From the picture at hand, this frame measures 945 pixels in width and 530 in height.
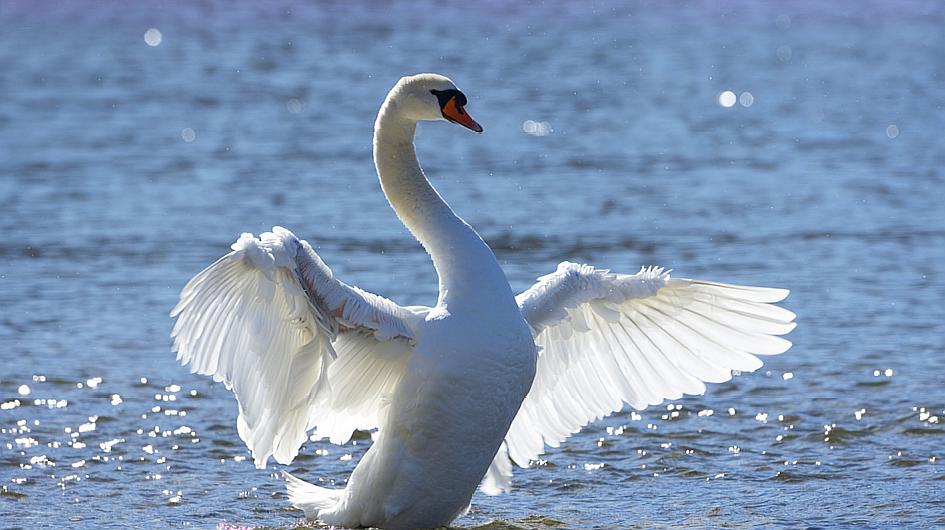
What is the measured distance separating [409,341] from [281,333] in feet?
1.79

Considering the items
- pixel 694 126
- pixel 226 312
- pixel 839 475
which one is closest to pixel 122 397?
pixel 226 312

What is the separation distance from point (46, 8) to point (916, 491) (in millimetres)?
38164

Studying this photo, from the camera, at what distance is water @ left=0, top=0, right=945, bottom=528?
8.05 metres

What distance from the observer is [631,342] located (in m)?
7.81

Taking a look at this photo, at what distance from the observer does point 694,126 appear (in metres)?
20.5

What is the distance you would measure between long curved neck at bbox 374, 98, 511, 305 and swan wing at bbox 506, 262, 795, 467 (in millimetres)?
784

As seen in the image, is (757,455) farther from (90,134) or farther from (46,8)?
(46,8)

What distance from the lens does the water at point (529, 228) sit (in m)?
8.05

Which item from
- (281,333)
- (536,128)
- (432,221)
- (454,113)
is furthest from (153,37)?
(281,333)

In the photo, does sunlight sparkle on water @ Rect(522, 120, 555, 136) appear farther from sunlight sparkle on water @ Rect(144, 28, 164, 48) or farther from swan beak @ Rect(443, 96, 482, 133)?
sunlight sparkle on water @ Rect(144, 28, 164, 48)

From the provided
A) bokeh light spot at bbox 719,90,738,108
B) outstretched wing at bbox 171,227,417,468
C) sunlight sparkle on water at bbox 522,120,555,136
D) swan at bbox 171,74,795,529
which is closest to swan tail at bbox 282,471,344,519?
swan at bbox 171,74,795,529

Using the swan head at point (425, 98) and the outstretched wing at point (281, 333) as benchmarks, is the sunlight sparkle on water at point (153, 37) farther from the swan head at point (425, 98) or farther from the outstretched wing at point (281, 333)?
the outstretched wing at point (281, 333)

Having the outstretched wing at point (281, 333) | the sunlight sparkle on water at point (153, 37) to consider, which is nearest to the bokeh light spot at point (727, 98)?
the sunlight sparkle on water at point (153, 37)

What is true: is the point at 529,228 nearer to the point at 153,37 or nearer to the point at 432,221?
the point at 432,221
